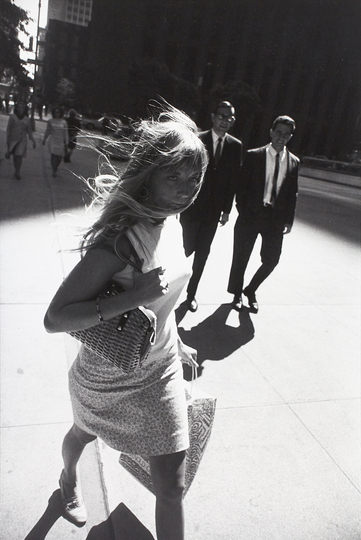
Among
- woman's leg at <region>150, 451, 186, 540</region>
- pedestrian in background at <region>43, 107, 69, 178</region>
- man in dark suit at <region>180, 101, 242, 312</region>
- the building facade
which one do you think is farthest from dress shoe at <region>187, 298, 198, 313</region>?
the building facade

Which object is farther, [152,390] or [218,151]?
[218,151]

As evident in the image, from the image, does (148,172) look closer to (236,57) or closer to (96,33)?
(236,57)

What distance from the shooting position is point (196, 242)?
4.55 m

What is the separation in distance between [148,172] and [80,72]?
40.5 meters

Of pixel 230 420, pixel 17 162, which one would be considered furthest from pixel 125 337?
pixel 17 162

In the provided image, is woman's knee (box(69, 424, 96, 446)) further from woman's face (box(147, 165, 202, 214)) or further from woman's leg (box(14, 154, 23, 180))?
woman's leg (box(14, 154, 23, 180))

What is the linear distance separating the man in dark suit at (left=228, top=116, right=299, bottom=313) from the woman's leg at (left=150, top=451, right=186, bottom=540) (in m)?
3.13

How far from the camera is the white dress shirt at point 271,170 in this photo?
4.40 m

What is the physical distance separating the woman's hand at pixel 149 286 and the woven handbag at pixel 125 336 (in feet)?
0.13

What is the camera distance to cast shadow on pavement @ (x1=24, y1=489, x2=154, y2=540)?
1.99m

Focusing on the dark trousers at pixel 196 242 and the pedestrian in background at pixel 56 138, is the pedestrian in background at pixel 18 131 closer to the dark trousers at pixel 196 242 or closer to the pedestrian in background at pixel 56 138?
the pedestrian in background at pixel 56 138

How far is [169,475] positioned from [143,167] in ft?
3.42

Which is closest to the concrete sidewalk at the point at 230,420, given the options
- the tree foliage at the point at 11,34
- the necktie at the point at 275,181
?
the necktie at the point at 275,181

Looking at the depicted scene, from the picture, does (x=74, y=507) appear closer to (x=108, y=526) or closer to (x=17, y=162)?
(x=108, y=526)
